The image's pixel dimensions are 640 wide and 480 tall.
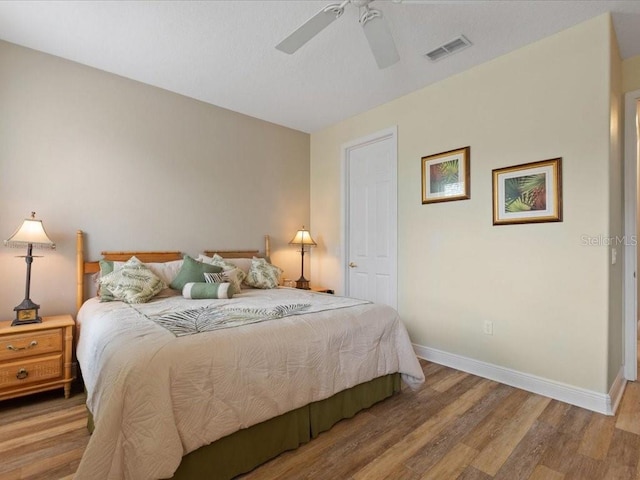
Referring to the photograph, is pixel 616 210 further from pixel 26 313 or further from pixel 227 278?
pixel 26 313

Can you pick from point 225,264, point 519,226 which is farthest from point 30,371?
point 519,226

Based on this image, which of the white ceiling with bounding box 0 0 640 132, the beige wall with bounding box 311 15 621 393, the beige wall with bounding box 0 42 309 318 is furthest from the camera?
the beige wall with bounding box 0 42 309 318

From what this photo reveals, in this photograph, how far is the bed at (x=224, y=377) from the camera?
1281mm

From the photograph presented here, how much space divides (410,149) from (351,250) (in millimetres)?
1410

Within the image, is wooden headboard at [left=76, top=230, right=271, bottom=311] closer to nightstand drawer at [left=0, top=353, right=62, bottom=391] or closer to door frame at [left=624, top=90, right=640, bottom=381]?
nightstand drawer at [left=0, top=353, right=62, bottom=391]

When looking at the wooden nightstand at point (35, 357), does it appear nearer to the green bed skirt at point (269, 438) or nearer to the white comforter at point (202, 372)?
the white comforter at point (202, 372)

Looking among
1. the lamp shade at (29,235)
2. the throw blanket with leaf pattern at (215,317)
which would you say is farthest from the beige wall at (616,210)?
the lamp shade at (29,235)

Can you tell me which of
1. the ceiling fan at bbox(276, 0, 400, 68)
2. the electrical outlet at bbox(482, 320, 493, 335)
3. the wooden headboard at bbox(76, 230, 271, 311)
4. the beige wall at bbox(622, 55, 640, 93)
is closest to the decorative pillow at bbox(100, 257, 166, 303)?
the wooden headboard at bbox(76, 230, 271, 311)

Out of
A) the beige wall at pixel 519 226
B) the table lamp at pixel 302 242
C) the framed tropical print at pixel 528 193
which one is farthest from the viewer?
the table lamp at pixel 302 242

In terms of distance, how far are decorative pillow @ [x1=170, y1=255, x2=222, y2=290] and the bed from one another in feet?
1.38

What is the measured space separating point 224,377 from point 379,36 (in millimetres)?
2045

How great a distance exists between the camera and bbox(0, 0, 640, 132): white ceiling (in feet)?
7.10

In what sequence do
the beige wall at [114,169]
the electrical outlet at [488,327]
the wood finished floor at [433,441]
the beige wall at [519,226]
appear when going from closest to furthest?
the wood finished floor at [433,441], the beige wall at [519,226], the beige wall at [114,169], the electrical outlet at [488,327]

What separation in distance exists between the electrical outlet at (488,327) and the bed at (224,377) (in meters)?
0.87
